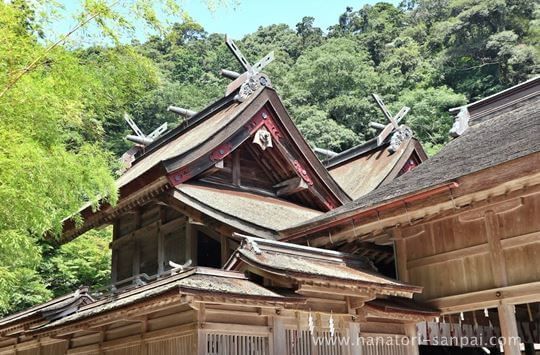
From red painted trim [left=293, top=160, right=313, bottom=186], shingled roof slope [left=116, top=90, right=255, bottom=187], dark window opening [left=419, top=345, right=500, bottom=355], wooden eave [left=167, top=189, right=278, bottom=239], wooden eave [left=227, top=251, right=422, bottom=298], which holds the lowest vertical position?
dark window opening [left=419, top=345, right=500, bottom=355]

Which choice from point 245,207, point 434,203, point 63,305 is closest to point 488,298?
point 434,203

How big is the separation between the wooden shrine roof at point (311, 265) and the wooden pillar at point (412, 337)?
901 mm

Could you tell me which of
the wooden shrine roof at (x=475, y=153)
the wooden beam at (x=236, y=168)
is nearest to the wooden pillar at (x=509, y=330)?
the wooden shrine roof at (x=475, y=153)

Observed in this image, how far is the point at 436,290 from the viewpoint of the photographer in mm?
9211

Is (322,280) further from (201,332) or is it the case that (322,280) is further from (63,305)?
(63,305)

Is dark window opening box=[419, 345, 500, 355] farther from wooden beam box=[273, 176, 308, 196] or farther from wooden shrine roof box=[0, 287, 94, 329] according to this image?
wooden shrine roof box=[0, 287, 94, 329]

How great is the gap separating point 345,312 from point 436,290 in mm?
1957

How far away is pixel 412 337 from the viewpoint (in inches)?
353

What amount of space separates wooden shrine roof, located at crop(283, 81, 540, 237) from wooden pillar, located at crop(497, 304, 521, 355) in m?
2.12

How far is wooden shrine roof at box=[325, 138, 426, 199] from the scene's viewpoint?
59.9ft

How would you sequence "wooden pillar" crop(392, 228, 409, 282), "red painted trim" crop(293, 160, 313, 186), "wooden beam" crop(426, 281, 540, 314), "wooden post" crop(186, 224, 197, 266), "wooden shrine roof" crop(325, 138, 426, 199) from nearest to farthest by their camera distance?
"wooden beam" crop(426, 281, 540, 314), "wooden pillar" crop(392, 228, 409, 282), "wooden post" crop(186, 224, 197, 266), "red painted trim" crop(293, 160, 313, 186), "wooden shrine roof" crop(325, 138, 426, 199)

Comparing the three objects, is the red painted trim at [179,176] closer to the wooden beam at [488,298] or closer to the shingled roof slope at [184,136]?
the shingled roof slope at [184,136]

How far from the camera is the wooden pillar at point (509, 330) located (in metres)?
8.11

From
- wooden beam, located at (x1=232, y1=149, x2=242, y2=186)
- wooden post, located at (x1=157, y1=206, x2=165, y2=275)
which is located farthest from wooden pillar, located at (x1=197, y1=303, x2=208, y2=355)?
wooden beam, located at (x1=232, y1=149, x2=242, y2=186)
